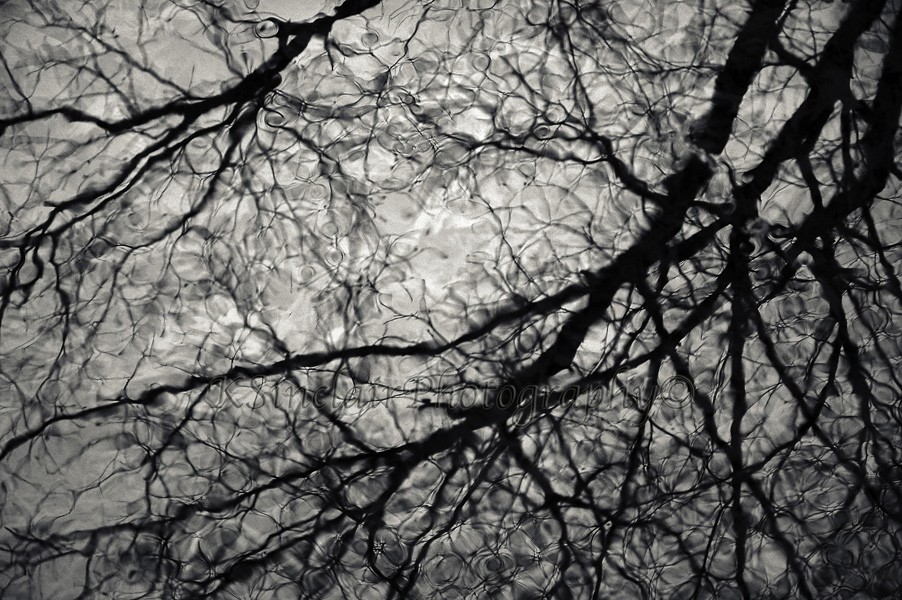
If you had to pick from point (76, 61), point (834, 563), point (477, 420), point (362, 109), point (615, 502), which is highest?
point (76, 61)

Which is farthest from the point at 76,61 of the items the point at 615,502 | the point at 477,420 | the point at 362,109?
the point at 615,502

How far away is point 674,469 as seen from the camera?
98 cm

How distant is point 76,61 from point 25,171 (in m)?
0.18

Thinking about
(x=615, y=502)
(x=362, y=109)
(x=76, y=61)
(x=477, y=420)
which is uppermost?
(x=76, y=61)

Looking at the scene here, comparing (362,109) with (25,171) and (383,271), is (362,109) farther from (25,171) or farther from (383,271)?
(25,171)

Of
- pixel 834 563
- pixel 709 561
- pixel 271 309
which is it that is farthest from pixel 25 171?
pixel 834 563

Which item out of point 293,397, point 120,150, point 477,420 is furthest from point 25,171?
point 477,420

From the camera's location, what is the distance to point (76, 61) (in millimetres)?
955

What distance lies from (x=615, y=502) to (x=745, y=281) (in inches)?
15.5

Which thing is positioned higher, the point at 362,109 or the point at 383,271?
the point at 362,109

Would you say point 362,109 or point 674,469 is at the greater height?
point 362,109

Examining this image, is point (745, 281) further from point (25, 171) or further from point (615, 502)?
point (25, 171)

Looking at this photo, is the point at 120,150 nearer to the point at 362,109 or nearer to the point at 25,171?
the point at 25,171

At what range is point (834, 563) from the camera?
3.29ft
